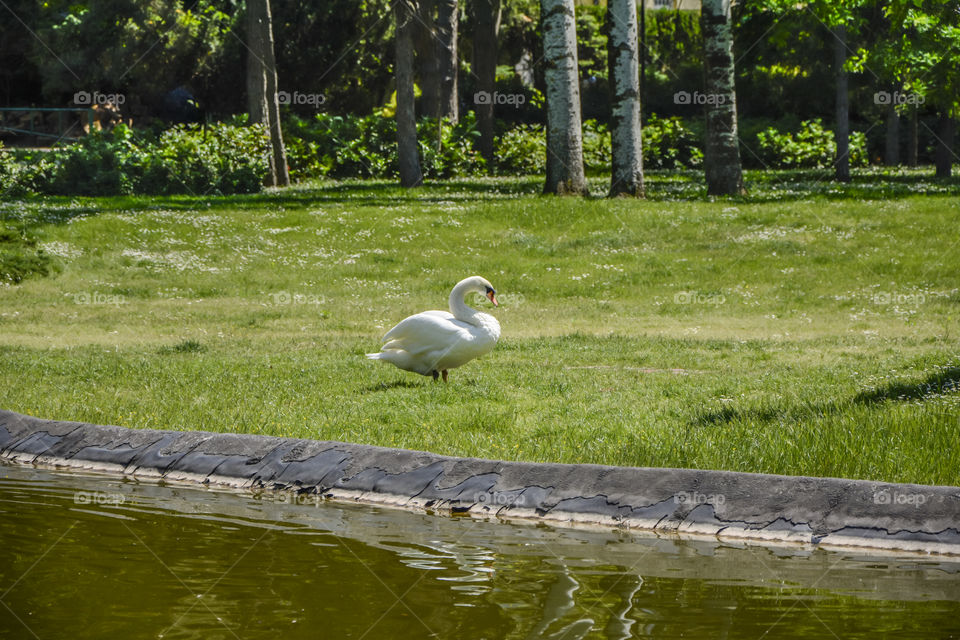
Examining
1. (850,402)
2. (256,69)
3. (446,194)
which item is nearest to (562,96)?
(446,194)

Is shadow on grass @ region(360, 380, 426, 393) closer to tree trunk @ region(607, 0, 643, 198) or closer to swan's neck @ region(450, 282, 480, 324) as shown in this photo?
swan's neck @ region(450, 282, 480, 324)

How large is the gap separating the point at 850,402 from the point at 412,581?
512cm

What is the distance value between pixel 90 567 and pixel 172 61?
41206 millimetres

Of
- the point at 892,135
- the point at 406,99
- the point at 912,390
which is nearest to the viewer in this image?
the point at 912,390

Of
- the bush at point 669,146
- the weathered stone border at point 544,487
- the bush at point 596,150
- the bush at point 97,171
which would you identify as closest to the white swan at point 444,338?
the weathered stone border at point 544,487

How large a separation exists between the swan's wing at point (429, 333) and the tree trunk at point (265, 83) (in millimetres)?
22357

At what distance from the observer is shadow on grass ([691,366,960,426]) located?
8281mm

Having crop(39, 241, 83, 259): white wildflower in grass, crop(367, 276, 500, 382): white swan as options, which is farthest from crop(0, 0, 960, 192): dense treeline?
crop(367, 276, 500, 382): white swan

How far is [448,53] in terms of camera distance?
39.7 m

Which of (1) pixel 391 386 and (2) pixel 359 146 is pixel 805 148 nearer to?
(2) pixel 359 146

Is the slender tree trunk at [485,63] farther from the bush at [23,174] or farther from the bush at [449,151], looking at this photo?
the bush at [23,174]

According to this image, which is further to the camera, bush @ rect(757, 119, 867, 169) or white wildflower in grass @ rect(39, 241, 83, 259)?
bush @ rect(757, 119, 867, 169)

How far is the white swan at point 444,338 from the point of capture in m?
10.4

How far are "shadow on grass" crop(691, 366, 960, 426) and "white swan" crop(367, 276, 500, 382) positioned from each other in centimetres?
252
